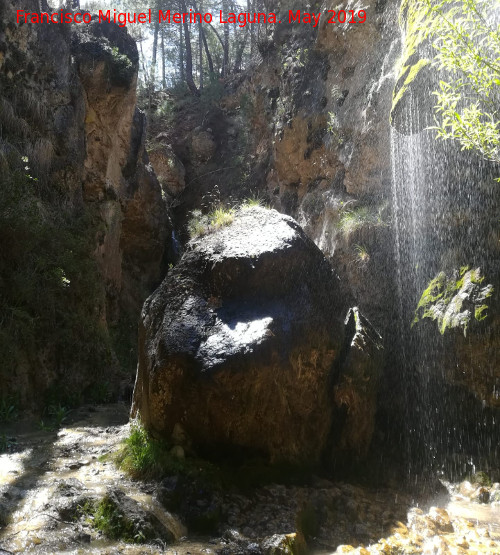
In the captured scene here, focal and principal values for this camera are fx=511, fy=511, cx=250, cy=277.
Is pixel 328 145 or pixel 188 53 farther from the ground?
pixel 188 53

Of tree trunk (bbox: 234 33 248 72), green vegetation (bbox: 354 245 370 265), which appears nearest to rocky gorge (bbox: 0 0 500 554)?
green vegetation (bbox: 354 245 370 265)

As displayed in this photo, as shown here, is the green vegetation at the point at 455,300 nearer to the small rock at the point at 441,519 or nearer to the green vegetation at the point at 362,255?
the green vegetation at the point at 362,255

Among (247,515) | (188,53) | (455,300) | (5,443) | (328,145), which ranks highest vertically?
(188,53)

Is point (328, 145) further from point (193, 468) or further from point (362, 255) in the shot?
point (193, 468)

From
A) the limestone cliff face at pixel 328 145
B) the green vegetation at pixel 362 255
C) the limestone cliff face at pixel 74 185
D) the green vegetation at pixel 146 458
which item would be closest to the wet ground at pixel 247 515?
the green vegetation at pixel 146 458

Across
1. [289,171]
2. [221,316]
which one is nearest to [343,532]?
[221,316]

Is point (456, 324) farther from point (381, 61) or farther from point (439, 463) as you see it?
point (381, 61)

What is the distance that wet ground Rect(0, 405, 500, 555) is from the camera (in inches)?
161

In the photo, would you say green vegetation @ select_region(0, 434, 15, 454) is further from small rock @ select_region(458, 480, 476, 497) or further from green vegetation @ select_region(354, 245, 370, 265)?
green vegetation @ select_region(354, 245, 370, 265)

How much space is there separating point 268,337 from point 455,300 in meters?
3.19

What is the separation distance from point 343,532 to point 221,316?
2.71 meters

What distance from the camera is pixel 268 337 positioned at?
19.4 feet

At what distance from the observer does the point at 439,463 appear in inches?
280

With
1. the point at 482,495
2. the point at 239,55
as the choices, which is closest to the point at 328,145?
the point at 482,495
